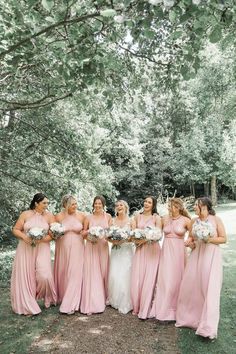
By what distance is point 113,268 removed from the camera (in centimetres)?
853

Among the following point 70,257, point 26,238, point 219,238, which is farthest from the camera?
point 70,257

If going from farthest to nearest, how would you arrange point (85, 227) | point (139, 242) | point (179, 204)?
point (85, 227) < point (139, 242) < point (179, 204)

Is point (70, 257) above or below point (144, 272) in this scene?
above

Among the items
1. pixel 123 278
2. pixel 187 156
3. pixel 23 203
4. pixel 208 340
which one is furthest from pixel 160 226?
pixel 187 156

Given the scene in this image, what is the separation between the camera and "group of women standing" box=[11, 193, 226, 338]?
7641 millimetres

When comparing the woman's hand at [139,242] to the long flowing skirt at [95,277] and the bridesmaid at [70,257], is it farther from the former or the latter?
the bridesmaid at [70,257]

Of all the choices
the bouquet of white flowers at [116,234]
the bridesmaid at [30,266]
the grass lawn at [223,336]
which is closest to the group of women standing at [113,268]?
the bridesmaid at [30,266]

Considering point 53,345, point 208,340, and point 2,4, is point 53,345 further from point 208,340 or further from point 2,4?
point 2,4

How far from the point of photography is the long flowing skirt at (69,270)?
8.22 meters

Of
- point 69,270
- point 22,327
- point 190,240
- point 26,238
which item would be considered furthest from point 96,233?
point 22,327

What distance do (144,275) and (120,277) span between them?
0.53 m

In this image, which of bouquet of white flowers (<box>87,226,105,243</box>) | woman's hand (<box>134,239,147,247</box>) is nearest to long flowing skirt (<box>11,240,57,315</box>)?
bouquet of white flowers (<box>87,226,105,243</box>)

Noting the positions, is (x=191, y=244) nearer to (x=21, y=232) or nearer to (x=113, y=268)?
(x=113, y=268)

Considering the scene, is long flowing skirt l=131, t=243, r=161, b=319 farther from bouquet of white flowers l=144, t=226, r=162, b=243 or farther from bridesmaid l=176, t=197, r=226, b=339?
bridesmaid l=176, t=197, r=226, b=339
